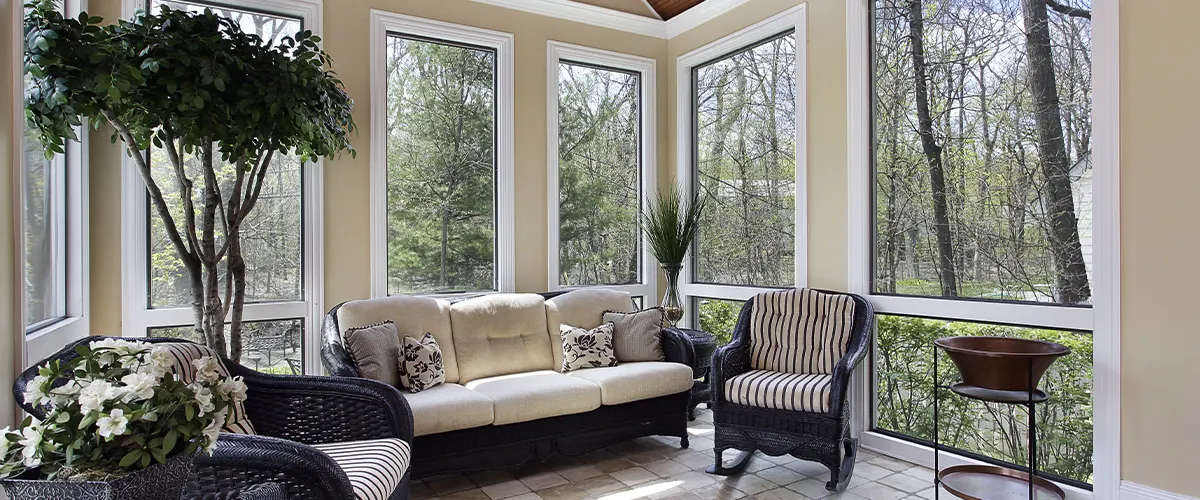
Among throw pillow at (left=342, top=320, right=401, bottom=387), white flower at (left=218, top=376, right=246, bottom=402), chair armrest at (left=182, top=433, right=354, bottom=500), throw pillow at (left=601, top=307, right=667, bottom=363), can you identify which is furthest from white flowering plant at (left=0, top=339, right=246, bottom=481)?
throw pillow at (left=601, top=307, right=667, bottom=363)

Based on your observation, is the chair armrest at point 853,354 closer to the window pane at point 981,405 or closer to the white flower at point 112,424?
the window pane at point 981,405

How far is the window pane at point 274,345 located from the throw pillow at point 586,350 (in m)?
1.62

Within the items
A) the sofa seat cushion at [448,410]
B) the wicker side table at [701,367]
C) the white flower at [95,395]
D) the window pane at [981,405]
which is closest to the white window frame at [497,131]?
the sofa seat cushion at [448,410]

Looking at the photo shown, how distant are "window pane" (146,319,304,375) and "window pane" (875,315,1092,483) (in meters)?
3.51

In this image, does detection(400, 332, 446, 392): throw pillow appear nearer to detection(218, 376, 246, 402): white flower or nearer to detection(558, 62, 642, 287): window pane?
detection(558, 62, 642, 287): window pane

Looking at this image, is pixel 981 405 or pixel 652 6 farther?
pixel 652 6

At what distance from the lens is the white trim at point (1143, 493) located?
9.03ft

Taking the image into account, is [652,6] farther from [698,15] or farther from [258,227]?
[258,227]

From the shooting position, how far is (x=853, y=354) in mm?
3475

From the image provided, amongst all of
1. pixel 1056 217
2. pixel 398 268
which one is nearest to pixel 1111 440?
pixel 1056 217

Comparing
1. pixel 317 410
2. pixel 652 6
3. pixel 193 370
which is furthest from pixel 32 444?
pixel 652 6

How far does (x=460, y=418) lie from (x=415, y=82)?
233 cm

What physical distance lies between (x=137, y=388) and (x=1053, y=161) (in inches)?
147

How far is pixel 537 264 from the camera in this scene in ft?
16.1
